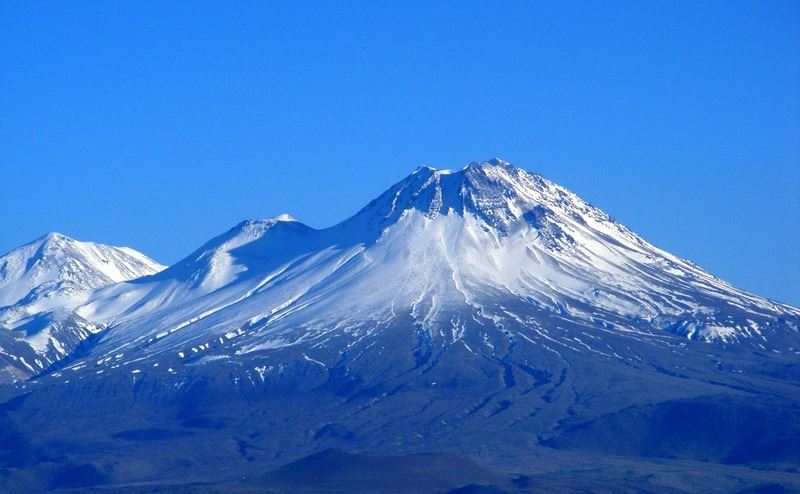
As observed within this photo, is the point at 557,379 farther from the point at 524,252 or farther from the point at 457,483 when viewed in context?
the point at 457,483

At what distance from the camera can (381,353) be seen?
5773 inches

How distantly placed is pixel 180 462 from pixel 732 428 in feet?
127

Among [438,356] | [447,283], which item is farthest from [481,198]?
[438,356]

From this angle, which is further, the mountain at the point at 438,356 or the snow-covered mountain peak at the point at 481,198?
the snow-covered mountain peak at the point at 481,198

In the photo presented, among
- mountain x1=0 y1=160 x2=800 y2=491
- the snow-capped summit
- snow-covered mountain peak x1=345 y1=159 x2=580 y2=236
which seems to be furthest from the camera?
snow-covered mountain peak x1=345 y1=159 x2=580 y2=236

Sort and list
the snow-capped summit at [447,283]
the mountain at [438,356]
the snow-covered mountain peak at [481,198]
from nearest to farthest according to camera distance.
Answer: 1. the mountain at [438,356]
2. the snow-capped summit at [447,283]
3. the snow-covered mountain peak at [481,198]

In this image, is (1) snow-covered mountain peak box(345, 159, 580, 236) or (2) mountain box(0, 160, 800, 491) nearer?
(2) mountain box(0, 160, 800, 491)

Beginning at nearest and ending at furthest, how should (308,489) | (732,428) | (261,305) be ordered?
(308,489), (732,428), (261,305)

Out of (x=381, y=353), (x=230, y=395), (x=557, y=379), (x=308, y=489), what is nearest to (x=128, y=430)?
(x=230, y=395)

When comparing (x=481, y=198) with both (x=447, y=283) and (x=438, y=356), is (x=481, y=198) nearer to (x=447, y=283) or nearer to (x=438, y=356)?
(x=447, y=283)

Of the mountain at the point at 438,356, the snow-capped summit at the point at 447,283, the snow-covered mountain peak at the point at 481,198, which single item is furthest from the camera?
the snow-covered mountain peak at the point at 481,198

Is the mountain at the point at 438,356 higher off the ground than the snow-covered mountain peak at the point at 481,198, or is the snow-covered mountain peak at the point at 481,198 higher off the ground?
the snow-covered mountain peak at the point at 481,198

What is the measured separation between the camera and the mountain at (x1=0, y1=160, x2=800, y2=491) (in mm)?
124250

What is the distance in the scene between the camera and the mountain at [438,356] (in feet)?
408
